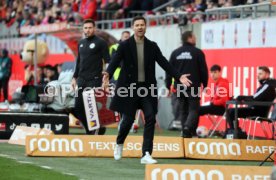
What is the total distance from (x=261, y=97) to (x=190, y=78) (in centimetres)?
126

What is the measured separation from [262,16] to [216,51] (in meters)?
1.68

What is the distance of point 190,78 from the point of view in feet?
62.6

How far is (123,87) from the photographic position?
15094 mm

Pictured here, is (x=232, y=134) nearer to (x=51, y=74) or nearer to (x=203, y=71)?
(x=203, y=71)

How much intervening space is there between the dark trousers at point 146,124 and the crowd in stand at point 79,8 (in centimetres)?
783

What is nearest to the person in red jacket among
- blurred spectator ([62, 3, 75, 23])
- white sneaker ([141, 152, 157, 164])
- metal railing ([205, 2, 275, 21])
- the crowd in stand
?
metal railing ([205, 2, 275, 21])

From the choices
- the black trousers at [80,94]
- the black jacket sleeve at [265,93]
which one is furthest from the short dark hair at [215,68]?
the black trousers at [80,94]

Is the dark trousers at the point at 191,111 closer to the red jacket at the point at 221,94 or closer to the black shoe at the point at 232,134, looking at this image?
the black shoe at the point at 232,134

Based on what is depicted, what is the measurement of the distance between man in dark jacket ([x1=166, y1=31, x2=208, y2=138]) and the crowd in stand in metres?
3.44

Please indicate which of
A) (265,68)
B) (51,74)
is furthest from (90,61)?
(51,74)

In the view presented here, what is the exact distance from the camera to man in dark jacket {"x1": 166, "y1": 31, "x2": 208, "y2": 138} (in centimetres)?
1875

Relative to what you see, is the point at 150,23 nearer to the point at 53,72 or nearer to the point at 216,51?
the point at 53,72

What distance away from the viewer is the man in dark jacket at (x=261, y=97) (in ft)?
61.9

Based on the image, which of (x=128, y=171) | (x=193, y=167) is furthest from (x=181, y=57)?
(x=193, y=167)
